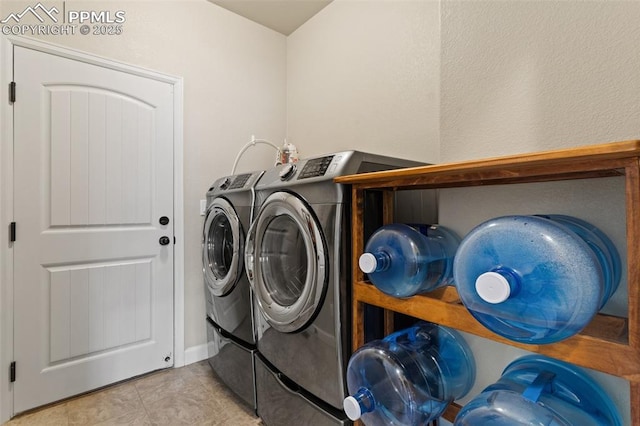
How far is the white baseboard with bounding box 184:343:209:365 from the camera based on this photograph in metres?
2.24

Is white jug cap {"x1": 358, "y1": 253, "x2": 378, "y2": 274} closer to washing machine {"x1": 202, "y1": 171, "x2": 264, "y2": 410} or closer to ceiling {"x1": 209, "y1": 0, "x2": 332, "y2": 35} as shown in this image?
washing machine {"x1": 202, "y1": 171, "x2": 264, "y2": 410}

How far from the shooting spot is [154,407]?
5.67ft

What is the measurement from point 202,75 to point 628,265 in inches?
103

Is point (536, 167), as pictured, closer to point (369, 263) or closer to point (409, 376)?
point (369, 263)

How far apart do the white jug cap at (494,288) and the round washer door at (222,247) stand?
1.30 metres

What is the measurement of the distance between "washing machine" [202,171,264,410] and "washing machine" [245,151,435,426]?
0.39 feet

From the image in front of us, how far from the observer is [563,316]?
0.63 metres

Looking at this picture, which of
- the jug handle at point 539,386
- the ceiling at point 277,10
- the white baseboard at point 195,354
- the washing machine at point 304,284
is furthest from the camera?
the ceiling at point 277,10

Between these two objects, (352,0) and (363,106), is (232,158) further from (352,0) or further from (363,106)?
(352,0)

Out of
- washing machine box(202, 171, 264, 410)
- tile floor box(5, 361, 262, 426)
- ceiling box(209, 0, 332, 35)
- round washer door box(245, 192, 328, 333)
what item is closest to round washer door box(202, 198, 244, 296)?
washing machine box(202, 171, 264, 410)

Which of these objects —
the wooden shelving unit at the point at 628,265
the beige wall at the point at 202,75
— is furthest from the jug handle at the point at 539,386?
the beige wall at the point at 202,75
